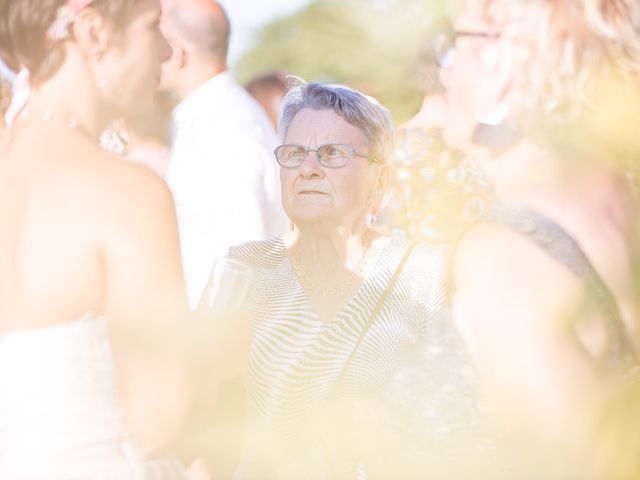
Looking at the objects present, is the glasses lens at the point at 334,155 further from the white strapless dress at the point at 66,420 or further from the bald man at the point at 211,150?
the white strapless dress at the point at 66,420

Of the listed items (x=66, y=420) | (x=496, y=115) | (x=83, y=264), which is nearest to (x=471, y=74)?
(x=496, y=115)

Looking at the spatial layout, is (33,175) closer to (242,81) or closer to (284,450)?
(284,450)

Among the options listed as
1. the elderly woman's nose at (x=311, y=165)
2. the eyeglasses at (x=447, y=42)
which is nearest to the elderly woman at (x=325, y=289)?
the elderly woman's nose at (x=311, y=165)

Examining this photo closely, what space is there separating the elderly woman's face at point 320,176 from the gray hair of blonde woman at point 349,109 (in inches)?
0.7

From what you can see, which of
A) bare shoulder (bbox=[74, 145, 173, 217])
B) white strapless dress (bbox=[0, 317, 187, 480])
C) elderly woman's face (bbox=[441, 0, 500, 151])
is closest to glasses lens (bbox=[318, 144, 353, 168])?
elderly woman's face (bbox=[441, 0, 500, 151])

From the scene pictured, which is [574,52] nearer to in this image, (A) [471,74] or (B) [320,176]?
(A) [471,74]

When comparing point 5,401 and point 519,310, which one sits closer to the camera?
point 519,310

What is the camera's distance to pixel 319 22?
253 centimetres

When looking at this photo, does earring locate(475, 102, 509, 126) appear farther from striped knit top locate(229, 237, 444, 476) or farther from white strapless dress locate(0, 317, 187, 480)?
white strapless dress locate(0, 317, 187, 480)

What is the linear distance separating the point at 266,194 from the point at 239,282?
120cm

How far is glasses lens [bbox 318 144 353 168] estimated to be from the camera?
227cm

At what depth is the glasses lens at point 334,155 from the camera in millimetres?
2268

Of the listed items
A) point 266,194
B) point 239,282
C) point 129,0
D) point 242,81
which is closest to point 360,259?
point 266,194

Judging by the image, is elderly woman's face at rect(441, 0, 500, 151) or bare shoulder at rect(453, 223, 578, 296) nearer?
bare shoulder at rect(453, 223, 578, 296)
